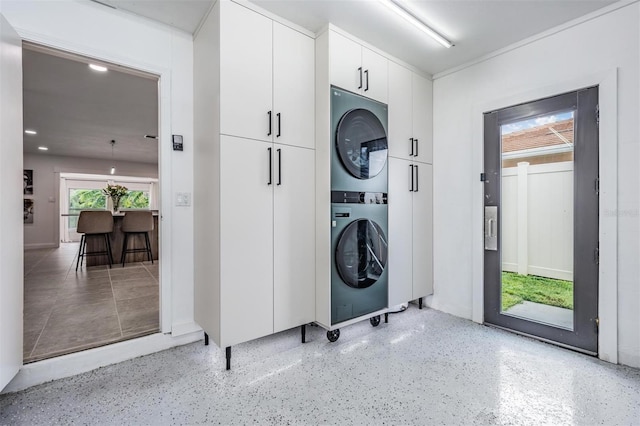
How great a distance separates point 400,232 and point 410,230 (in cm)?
17

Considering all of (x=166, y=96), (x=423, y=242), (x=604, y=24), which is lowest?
(x=423, y=242)

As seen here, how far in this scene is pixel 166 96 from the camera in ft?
7.31

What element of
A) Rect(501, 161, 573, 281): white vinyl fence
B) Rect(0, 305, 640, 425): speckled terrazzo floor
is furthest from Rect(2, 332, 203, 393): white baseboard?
Rect(501, 161, 573, 281): white vinyl fence

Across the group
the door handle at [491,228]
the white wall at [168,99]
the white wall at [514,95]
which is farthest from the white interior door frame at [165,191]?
the door handle at [491,228]

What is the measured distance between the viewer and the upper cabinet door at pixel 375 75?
248 centimetres

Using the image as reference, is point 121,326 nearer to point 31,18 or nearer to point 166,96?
point 166,96

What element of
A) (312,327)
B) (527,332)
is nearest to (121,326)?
(312,327)

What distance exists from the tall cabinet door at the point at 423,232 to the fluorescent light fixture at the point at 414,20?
44.4 inches

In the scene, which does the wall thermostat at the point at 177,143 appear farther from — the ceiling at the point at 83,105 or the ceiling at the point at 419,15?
the ceiling at the point at 419,15

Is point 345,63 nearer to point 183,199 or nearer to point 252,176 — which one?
point 252,176

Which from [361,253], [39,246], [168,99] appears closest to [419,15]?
[361,253]

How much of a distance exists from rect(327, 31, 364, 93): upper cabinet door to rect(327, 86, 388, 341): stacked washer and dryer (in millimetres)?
88

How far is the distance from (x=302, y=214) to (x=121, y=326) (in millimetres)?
1854

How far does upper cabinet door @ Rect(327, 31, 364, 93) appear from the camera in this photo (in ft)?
7.41
